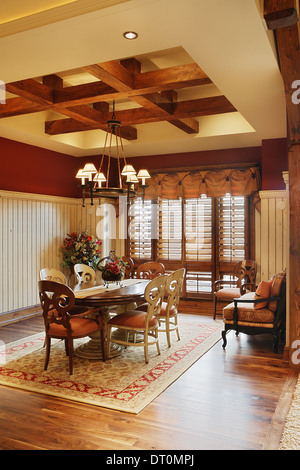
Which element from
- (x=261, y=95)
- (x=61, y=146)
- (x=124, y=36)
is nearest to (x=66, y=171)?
(x=61, y=146)

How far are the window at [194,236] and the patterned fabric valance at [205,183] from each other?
15 cm

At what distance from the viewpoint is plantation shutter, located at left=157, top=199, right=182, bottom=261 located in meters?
7.06

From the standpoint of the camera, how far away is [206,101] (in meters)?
4.89

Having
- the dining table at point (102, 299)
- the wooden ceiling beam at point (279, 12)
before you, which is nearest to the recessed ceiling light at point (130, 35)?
the wooden ceiling beam at point (279, 12)

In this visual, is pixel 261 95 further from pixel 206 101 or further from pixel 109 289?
pixel 109 289

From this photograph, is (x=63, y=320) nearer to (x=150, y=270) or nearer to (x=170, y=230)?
(x=150, y=270)

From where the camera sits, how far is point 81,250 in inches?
266

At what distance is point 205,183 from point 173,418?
177 inches

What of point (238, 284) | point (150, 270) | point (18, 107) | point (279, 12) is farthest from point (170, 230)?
point (279, 12)

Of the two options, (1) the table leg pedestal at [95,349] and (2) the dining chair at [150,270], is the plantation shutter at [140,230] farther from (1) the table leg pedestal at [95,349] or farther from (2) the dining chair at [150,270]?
(1) the table leg pedestal at [95,349]

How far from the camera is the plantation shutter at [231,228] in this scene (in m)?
6.56

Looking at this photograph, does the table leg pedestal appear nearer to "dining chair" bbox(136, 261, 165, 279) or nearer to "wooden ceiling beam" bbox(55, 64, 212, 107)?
"dining chair" bbox(136, 261, 165, 279)

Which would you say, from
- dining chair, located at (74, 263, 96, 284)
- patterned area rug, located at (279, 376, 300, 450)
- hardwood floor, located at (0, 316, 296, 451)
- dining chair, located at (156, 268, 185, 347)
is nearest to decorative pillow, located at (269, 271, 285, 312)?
hardwood floor, located at (0, 316, 296, 451)

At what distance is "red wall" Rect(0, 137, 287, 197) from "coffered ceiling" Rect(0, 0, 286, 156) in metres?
0.20
